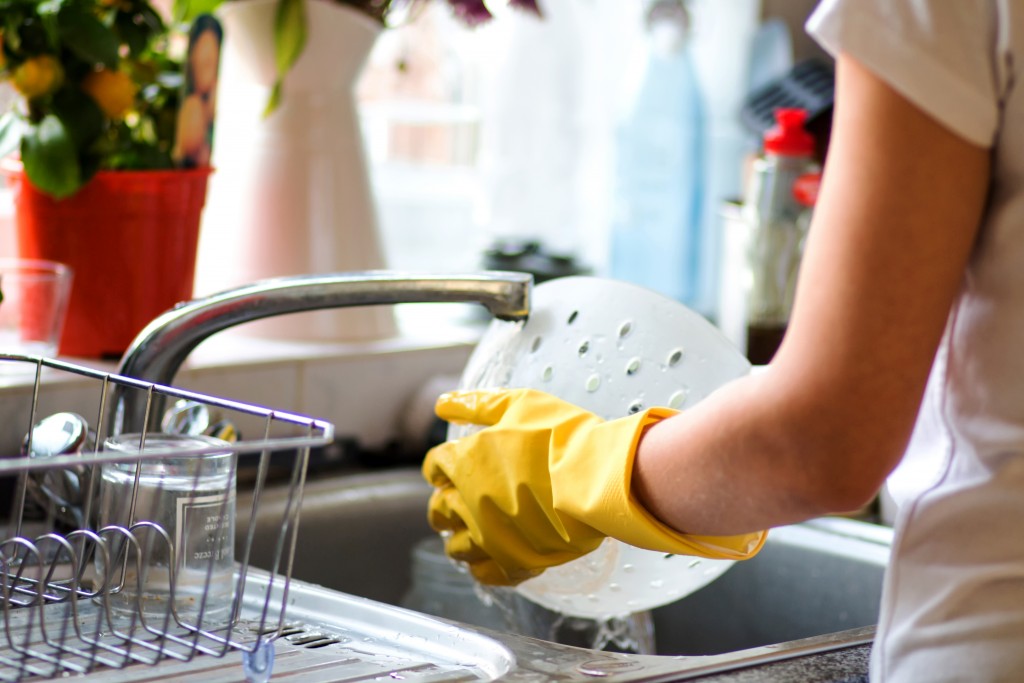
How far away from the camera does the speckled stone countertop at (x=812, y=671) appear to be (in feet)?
2.17

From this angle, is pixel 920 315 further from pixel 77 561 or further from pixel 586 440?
pixel 77 561

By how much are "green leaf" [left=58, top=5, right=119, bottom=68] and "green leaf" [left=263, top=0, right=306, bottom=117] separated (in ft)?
0.71

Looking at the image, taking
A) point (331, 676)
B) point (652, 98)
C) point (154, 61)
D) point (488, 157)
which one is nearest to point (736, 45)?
point (652, 98)

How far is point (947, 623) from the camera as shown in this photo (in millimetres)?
575

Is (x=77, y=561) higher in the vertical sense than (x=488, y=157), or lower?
lower

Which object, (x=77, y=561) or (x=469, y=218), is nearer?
(x=77, y=561)

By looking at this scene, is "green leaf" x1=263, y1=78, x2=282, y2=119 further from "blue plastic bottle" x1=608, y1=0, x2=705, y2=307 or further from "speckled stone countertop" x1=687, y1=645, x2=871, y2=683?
"speckled stone countertop" x1=687, y1=645, x2=871, y2=683

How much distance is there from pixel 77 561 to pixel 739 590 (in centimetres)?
61

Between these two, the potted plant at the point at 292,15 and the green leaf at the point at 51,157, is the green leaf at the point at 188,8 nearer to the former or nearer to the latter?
the potted plant at the point at 292,15

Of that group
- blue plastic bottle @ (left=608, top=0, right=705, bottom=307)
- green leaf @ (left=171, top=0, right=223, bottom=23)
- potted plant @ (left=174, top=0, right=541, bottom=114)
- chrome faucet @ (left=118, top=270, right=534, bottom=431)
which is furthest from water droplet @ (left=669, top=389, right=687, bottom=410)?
blue plastic bottle @ (left=608, top=0, right=705, bottom=307)

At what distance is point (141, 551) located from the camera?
66 centimetres

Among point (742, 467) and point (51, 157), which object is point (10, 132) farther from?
point (742, 467)

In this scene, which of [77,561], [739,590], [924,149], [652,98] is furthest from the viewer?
[652,98]

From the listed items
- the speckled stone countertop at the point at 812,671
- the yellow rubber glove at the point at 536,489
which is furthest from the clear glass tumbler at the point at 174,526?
the speckled stone countertop at the point at 812,671
